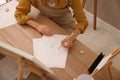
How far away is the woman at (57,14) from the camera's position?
1515 mm

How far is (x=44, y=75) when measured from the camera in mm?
1298

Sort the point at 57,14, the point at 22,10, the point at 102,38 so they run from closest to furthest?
the point at 22,10 < the point at 57,14 < the point at 102,38

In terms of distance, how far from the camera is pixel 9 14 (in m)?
1.66

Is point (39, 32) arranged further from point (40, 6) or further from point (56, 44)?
point (40, 6)

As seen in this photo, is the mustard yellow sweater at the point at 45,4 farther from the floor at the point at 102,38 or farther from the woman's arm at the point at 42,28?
the floor at the point at 102,38

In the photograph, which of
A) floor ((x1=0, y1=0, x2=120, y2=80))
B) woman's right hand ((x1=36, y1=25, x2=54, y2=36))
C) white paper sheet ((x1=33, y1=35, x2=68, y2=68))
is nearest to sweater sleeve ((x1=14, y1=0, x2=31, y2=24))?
woman's right hand ((x1=36, y1=25, x2=54, y2=36))

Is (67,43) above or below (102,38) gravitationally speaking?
above

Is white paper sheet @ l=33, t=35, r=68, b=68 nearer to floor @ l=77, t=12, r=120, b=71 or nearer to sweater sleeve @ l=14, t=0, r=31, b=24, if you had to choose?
sweater sleeve @ l=14, t=0, r=31, b=24

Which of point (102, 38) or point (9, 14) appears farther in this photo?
point (102, 38)

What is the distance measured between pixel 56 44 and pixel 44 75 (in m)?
0.24

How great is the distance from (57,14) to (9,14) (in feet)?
1.21

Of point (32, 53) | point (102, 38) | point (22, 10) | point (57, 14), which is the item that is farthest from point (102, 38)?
point (32, 53)

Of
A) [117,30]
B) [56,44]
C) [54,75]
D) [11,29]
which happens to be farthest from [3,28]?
[117,30]

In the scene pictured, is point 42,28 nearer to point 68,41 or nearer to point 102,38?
point 68,41
